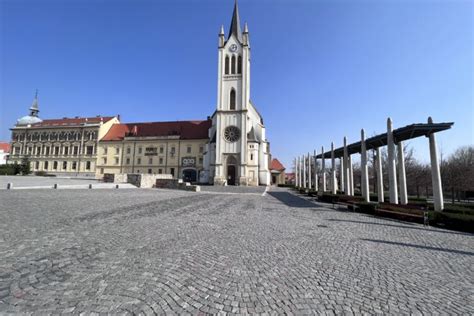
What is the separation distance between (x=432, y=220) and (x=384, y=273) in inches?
328

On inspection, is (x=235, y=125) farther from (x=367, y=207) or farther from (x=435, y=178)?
(x=435, y=178)

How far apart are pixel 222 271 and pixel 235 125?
136 ft

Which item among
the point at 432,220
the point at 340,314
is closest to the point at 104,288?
the point at 340,314

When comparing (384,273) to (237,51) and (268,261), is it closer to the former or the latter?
(268,261)

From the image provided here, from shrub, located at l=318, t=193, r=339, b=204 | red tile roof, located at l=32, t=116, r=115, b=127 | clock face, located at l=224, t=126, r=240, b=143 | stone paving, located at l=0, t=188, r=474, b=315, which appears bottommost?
stone paving, located at l=0, t=188, r=474, b=315

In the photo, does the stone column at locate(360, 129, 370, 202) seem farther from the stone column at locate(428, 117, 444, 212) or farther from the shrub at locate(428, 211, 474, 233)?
the shrub at locate(428, 211, 474, 233)

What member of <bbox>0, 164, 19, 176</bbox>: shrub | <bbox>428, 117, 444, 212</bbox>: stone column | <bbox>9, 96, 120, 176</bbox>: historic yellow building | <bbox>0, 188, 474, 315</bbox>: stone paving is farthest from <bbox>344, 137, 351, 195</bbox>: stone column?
<bbox>9, 96, 120, 176</bbox>: historic yellow building

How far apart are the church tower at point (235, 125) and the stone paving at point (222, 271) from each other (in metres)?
35.9

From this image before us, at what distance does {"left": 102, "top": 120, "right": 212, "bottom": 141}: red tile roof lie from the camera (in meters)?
57.1

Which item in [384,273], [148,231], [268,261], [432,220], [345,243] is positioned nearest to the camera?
[384,273]

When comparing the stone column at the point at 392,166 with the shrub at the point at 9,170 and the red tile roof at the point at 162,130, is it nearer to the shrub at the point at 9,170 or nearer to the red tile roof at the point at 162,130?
the red tile roof at the point at 162,130

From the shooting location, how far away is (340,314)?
3006 millimetres

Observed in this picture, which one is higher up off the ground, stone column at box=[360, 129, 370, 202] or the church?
the church

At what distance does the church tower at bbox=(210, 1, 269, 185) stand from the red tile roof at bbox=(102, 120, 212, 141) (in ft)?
35.2
